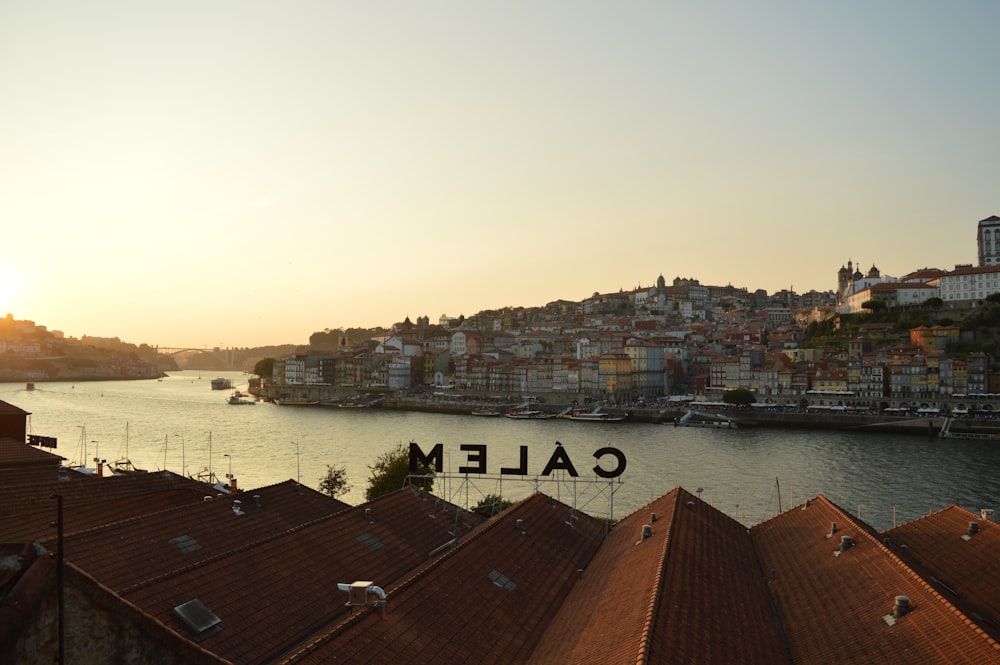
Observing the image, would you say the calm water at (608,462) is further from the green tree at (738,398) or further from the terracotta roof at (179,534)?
the green tree at (738,398)

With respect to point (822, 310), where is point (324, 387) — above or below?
below

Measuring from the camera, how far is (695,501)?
15.4 m

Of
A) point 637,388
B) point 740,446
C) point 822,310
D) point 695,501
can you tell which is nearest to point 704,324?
point 822,310

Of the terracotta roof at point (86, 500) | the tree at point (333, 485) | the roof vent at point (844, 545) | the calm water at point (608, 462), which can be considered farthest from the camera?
the calm water at point (608, 462)

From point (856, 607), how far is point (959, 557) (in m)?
4.38

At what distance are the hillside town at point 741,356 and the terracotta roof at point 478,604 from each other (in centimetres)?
5877

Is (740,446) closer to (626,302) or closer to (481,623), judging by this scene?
(481,623)

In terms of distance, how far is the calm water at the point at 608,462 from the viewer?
28.8m

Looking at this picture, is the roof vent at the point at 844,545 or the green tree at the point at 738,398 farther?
the green tree at the point at 738,398

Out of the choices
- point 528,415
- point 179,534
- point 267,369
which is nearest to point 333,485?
point 179,534

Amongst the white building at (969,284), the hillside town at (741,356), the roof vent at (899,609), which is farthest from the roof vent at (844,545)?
the white building at (969,284)

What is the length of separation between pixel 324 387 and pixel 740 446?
63.9 meters

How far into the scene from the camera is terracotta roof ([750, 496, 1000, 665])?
7.69 metres

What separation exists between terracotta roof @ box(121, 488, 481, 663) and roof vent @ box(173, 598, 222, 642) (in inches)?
3.3
